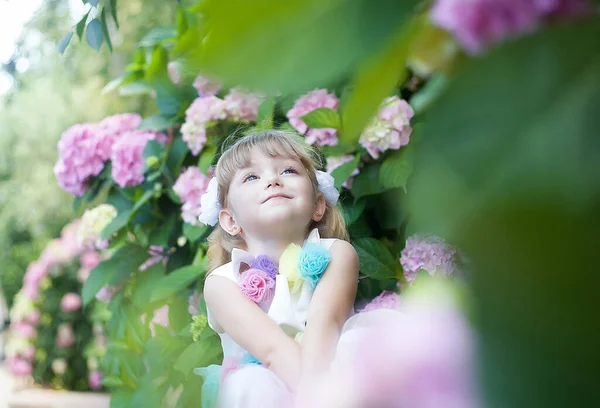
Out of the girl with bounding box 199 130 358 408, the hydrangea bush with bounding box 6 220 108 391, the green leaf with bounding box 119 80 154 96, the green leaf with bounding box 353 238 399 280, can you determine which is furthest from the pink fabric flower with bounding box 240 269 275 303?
the hydrangea bush with bounding box 6 220 108 391

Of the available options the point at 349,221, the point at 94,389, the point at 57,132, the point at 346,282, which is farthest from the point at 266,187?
the point at 57,132

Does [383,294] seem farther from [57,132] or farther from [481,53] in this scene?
[57,132]

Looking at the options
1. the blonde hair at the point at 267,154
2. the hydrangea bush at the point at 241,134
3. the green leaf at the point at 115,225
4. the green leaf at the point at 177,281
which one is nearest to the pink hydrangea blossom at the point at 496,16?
the hydrangea bush at the point at 241,134

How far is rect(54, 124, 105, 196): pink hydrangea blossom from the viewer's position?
6.66 ft

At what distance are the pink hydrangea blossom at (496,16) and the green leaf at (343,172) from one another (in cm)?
121

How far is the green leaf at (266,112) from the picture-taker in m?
1.43

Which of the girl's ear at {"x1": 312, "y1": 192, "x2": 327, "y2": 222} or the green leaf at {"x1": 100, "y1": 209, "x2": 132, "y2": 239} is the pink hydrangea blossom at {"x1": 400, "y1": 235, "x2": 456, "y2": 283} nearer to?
the girl's ear at {"x1": 312, "y1": 192, "x2": 327, "y2": 222}

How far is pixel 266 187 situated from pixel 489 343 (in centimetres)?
102

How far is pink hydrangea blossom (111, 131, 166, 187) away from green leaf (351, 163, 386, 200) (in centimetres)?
72

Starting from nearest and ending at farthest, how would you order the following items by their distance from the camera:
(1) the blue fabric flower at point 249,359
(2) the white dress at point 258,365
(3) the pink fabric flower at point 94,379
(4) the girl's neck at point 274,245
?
(2) the white dress at point 258,365 < (1) the blue fabric flower at point 249,359 < (4) the girl's neck at point 274,245 < (3) the pink fabric flower at point 94,379

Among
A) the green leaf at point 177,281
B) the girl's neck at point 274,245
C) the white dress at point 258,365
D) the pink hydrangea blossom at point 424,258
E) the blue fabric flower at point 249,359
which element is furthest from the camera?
the green leaf at point 177,281

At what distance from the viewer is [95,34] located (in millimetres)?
1216

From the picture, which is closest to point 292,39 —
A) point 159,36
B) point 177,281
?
point 177,281

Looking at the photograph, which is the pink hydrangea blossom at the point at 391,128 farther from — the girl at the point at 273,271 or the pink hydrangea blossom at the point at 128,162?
the pink hydrangea blossom at the point at 128,162
